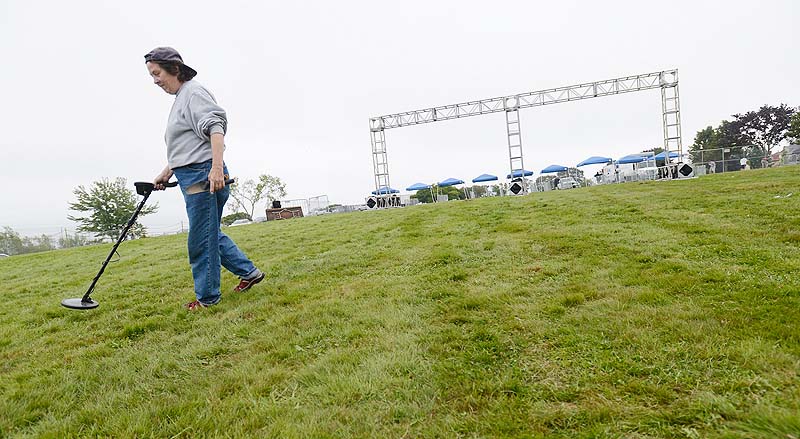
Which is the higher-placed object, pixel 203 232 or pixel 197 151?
pixel 197 151

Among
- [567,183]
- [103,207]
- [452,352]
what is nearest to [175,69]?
[452,352]

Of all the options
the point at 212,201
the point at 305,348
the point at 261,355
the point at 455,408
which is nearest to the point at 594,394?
the point at 455,408

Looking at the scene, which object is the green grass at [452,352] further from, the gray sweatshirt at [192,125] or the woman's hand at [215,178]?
the gray sweatshirt at [192,125]

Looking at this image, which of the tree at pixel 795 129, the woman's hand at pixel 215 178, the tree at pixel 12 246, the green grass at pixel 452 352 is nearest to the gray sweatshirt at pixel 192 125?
the woman's hand at pixel 215 178

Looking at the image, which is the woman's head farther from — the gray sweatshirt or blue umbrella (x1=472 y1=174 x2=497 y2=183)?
blue umbrella (x1=472 y1=174 x2=497 y2=183)

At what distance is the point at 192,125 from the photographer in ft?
10.1

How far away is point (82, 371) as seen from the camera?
6.81 ft

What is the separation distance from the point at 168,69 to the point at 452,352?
9.79 feet

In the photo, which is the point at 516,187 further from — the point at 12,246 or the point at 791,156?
the point at 12,246

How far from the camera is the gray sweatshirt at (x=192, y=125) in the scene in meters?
3.03

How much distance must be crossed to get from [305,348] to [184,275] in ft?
10.7

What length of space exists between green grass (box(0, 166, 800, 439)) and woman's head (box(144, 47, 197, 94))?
5.85 feet

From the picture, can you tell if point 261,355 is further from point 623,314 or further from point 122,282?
point 122,282

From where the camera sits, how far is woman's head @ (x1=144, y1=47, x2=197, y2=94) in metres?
3.08
